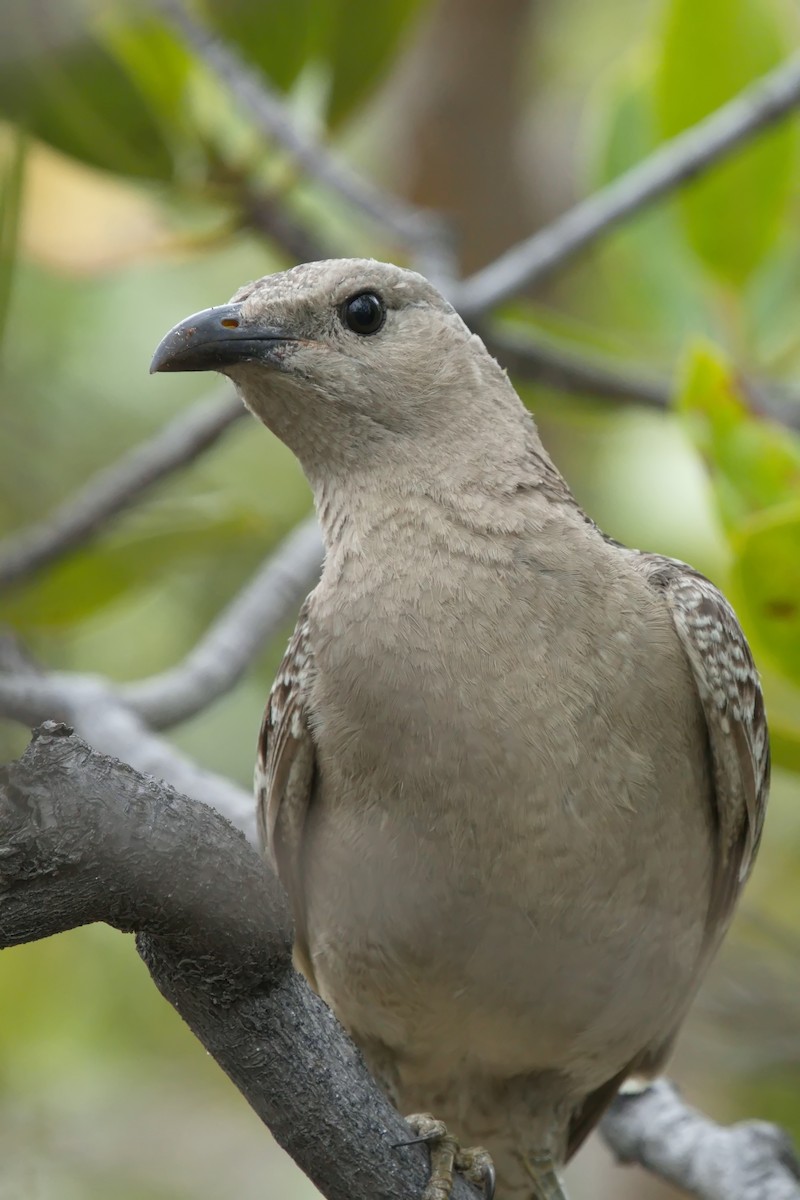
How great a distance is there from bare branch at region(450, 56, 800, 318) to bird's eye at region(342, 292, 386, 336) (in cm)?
173

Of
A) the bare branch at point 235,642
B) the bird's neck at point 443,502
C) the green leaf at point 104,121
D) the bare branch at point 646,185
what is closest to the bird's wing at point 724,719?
the bird's neck at point 443,502

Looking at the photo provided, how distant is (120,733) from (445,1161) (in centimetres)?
167

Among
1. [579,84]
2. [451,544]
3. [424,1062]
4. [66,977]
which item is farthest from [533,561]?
[579,84]

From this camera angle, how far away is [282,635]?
674 centimetres

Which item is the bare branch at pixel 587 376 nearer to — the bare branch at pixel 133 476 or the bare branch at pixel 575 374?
the bare branch at pixel 575 374

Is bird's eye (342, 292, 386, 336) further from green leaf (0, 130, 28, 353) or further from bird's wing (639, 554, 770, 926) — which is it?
green leaf (0, 130, 28, 353)

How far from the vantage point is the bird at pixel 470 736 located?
133 inches

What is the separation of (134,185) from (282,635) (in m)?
2.03

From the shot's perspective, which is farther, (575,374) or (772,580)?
(575,374)

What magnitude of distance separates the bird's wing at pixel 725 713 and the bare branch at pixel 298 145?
227 centimetres

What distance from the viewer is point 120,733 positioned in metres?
4.53

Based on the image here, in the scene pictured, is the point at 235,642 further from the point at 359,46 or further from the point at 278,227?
the point at 359,46

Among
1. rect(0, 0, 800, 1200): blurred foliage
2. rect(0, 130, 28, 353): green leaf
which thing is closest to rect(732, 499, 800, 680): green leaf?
rect(0, 0, 800, 1200): blurred foliage

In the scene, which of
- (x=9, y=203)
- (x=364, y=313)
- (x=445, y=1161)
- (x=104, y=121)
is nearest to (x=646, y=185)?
(x=104, y=121)
